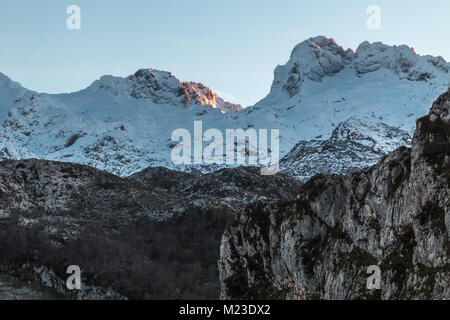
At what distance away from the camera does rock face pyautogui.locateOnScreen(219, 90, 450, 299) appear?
272 ft

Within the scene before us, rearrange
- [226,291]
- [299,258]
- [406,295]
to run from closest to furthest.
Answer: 1. [406,295]
2. [299,258]
3. [226,291]

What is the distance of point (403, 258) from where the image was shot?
8619 cm

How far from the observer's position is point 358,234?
102562mm

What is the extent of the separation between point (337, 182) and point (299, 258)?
15761 millimetres

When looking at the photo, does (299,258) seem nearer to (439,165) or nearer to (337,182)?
(337,182)

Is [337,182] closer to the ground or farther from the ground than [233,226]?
farther from the ground

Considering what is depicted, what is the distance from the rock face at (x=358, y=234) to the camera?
272ft

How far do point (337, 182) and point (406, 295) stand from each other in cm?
4232
